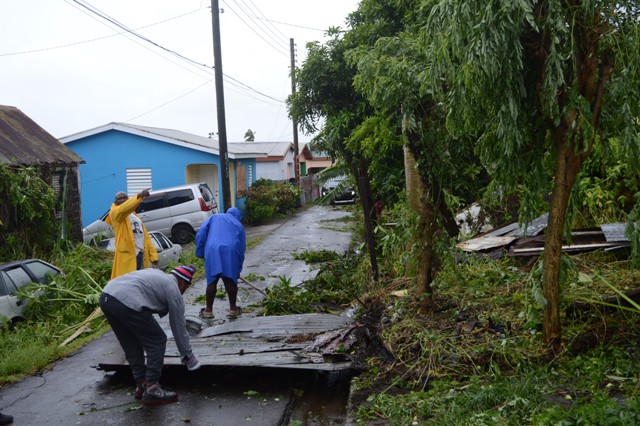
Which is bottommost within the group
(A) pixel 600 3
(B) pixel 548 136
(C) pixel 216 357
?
(C) pixel 216 357

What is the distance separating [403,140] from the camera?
22.6 feet

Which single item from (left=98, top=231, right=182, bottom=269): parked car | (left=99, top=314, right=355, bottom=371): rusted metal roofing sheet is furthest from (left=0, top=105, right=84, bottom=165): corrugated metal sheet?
(left=99, top=314, right=355, bottom=371): rusted metal roofing sheet

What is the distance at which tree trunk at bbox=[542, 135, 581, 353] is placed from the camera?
5.32 meters

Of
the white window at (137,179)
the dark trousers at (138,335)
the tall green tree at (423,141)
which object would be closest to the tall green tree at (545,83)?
the tall green tree at (423,141)

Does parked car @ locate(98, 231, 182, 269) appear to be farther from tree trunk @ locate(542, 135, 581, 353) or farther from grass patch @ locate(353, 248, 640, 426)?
tree trunk @ locate(542, 135, 581, 353)

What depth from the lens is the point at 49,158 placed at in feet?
49.4

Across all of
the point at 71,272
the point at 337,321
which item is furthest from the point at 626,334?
the point at 71,272

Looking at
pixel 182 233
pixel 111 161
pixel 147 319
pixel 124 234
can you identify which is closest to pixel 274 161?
pixel 111 161

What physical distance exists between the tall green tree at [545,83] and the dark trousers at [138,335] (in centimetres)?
330

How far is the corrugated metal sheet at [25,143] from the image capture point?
45.2 ft

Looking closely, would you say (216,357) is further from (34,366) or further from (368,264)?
(368,264)

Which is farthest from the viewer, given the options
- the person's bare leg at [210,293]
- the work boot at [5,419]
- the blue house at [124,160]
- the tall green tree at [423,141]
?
the blue house at [124,160]

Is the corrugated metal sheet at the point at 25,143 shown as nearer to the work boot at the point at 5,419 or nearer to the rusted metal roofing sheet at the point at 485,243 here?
the work boot at the point at 5,419

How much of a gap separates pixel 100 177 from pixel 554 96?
74.6 feet
